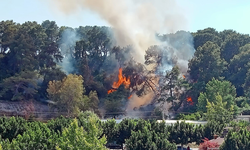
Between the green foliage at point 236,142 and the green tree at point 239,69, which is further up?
the green tree at point 239,69

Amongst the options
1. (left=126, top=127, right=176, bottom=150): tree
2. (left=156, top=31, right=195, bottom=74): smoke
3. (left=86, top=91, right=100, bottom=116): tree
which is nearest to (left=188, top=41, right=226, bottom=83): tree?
(left=156, top=31, right=195, bottom=74): smoke

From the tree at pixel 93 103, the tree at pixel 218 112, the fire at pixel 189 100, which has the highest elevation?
the fire at pixel 189 100

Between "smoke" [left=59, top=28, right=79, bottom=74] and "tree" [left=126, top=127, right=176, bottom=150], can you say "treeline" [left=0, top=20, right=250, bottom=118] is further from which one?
"tree" [left=126, top=127, right=176, bottom=150]

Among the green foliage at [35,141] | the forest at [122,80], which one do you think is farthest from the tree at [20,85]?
the green foliage at [35,141]

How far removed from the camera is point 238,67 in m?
85.9

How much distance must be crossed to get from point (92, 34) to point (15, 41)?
1990cm

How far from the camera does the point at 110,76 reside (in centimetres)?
8075

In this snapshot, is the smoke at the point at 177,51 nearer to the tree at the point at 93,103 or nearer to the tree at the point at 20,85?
the tree at the point at 93,103

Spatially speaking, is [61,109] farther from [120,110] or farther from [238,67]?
[238,67]

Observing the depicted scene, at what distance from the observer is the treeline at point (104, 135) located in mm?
34750

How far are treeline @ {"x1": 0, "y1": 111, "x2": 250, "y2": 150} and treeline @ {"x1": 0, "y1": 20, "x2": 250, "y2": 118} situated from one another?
1150cm

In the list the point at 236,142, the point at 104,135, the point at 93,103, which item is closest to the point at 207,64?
the point at 93,103

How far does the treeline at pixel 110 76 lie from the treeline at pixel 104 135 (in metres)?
11.5

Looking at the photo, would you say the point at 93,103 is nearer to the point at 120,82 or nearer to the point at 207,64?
the point at 120,82
